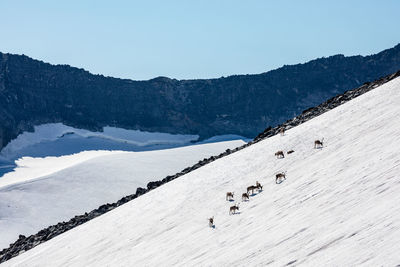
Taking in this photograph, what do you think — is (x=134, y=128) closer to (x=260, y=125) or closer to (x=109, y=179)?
(x=260, y=125)

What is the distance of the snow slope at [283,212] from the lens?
13.2m

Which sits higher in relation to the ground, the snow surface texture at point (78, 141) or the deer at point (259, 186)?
the snow surface texture at point (78, 141)

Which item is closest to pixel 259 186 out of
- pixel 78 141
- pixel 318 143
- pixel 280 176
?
pixel 280 176

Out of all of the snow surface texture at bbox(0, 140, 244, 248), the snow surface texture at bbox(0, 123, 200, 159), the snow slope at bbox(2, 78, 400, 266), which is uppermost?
the snow surface texture at bbox(0, 123, 200, 159)

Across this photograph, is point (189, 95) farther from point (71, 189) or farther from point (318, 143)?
point (318, 143)

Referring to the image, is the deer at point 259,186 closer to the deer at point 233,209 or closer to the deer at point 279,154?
the deer at point 233,209

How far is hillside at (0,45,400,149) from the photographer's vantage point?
99688 mm

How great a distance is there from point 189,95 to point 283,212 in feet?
321

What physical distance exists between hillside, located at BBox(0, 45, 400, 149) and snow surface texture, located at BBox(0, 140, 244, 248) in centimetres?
4345

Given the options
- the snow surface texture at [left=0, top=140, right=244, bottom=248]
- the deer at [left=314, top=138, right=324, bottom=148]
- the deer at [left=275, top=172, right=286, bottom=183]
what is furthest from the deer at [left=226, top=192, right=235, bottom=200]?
the snow surface texture at [left=0, top=140, right=244, bottom=248]

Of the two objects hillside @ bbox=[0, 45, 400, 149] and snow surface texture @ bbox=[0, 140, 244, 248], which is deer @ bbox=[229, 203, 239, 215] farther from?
hillside @ bbox=[0, 45, 400, 149]

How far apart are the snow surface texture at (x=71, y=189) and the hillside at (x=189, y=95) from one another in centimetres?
4345

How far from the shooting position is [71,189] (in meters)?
42.2

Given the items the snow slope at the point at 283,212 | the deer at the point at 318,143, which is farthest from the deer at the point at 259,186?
the deer at the point at 318,143
